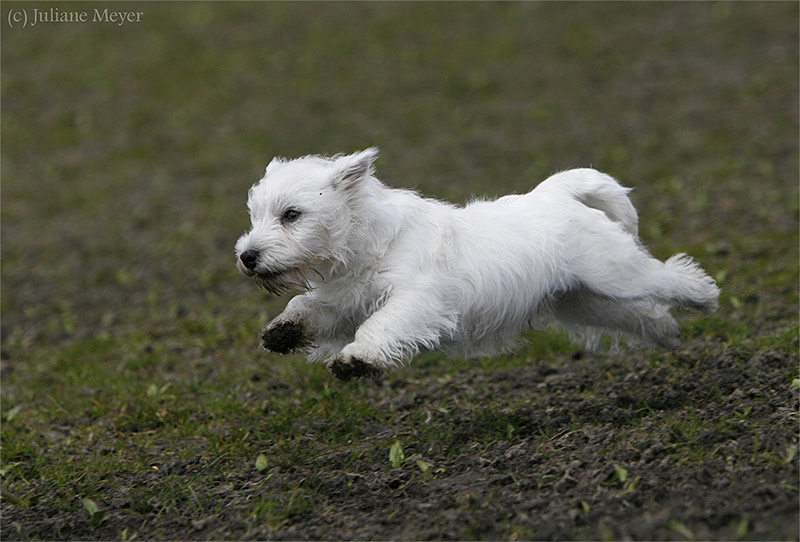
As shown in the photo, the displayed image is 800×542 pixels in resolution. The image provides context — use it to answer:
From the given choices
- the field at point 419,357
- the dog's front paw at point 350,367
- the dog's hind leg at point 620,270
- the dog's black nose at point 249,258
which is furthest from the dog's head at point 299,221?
the dog's hind leg at point 620,270

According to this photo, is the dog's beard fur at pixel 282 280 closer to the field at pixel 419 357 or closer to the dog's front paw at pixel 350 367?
the dog's front paw at pixel 350 367

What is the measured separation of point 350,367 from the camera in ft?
16.7

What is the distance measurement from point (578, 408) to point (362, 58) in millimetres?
13998

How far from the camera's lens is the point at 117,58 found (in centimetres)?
2048

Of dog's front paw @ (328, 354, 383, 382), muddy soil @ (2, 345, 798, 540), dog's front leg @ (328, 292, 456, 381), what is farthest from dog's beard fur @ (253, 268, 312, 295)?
muddy soil @ (2, 345, 798, 540)

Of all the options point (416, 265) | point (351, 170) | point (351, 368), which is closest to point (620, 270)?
point (416, 265)

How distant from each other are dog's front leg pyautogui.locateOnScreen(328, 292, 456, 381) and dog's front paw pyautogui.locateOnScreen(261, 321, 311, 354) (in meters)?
0.57

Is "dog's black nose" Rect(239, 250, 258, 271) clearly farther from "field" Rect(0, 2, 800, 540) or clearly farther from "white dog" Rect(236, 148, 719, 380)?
"field" Rect(0, 2, 800, 540)

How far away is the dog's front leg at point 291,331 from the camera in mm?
5727

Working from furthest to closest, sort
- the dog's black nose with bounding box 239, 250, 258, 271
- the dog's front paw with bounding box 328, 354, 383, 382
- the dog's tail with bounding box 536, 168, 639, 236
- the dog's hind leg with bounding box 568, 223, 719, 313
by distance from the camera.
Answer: the dog's tail with bounding box 536, 168, 639, 236, the dog's hind leg with bounding box 568, 223, 719, 313, the dog's black nose with bounding box 239, 250, 258, 271, the dog's front paw with bounding box 328, 354, 383, 382

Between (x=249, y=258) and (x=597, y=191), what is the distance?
248cm

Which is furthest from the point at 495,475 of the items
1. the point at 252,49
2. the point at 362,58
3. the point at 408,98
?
the point at 252,49

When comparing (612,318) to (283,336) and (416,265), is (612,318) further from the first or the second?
(283,336)

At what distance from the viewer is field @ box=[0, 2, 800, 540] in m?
5.15
